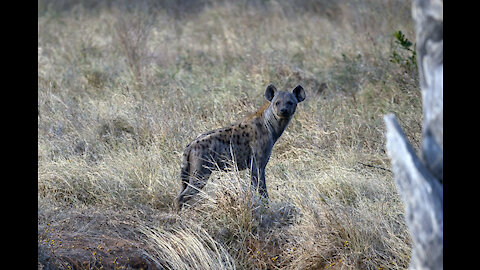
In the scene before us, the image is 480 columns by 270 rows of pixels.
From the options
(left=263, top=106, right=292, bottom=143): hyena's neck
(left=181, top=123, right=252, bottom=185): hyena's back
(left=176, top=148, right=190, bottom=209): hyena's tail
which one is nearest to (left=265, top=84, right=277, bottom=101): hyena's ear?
(left=263, top=106, right=292, bottom=143): hyena's neck

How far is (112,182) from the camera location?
626 centimetres

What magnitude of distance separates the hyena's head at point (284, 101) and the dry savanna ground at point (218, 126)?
660mm

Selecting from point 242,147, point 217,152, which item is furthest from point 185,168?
point 242,147

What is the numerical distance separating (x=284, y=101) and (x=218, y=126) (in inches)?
66.0

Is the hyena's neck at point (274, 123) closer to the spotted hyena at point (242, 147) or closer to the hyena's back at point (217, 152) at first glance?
the spotted hyena at point (242, 147)

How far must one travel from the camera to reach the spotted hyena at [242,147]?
5.75m

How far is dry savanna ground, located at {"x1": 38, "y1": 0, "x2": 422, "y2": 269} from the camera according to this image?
5.14 metres

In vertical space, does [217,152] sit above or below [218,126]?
below

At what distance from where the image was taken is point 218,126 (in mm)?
7688

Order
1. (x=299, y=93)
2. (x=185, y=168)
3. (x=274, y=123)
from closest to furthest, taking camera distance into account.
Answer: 1. (x=185, y=168)
2. (x=274, y=123)
3. (x=299, y=93)

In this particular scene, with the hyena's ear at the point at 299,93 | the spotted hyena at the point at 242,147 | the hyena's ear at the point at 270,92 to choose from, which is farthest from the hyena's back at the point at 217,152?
the hyena's ear at the point at 299,93

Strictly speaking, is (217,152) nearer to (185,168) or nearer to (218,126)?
(185,168)

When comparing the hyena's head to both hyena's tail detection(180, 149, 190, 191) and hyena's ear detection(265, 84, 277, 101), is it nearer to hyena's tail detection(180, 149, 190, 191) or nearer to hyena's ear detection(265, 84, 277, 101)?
hyena's ear detection(265, 84, 277, 101)

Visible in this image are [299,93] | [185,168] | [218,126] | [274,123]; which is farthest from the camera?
[218,126]
